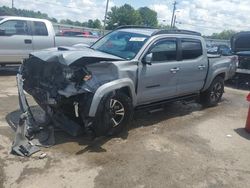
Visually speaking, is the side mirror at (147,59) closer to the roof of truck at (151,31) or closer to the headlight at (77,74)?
the roof of truck at (151,31)

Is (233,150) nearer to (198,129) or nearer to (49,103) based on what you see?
(198,129)

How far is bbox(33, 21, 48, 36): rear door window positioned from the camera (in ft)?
38.7

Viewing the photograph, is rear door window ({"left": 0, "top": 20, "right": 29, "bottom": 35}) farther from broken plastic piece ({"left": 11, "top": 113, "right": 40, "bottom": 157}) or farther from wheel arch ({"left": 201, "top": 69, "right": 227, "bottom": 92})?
broken plastic piece ({"left": 11, "top": 113, "right": 40, "bottom": 157})

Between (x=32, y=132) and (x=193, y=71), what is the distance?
3.77 metres

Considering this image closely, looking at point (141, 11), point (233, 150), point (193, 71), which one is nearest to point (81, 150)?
point (233, 150)

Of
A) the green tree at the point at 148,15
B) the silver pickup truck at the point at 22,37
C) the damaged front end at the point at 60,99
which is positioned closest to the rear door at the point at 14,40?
the silver pickup truck at the point at 22,37

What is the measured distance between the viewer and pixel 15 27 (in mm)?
11375

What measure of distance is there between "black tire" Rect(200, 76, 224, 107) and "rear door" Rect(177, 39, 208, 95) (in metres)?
0.61

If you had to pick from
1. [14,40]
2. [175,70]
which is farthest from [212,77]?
[14,40]

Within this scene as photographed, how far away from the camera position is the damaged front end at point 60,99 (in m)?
5.29

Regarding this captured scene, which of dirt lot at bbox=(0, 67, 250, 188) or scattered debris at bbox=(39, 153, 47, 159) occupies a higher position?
scattered debris at bbox=(39, 153, 47, 159)

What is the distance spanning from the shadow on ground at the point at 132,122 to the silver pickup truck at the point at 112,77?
20cm

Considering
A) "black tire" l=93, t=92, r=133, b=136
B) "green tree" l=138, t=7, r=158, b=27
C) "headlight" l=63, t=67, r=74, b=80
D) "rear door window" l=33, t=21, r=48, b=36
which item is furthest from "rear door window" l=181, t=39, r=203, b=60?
"green tree" l=138, t=7, r=158, b=27

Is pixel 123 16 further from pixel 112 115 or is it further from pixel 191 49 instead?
pixel 112 115
